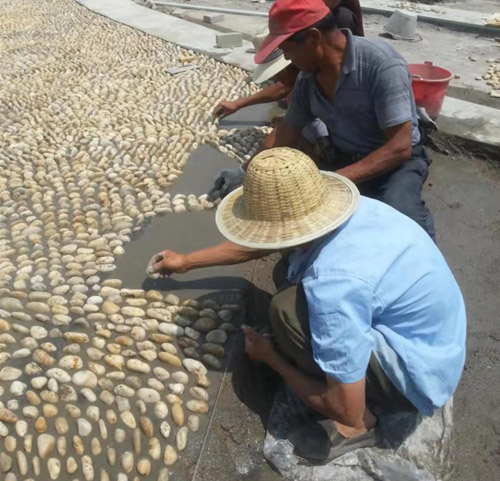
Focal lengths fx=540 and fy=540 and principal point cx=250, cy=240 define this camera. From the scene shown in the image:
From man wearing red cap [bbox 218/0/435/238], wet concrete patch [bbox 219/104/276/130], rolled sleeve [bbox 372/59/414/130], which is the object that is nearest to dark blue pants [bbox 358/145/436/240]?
man wearing red cap [bbox 218/0/435/238]

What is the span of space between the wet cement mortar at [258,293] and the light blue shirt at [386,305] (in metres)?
0.41

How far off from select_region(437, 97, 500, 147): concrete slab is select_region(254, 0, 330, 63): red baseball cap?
1.82 metres

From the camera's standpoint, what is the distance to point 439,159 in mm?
3463

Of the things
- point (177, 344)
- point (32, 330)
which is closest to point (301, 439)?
point (177, 344)

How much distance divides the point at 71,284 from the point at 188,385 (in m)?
0.75

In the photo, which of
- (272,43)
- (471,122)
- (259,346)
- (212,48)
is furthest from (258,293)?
(212,48)

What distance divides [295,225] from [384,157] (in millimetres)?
1058

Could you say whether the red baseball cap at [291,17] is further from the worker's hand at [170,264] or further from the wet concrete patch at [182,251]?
the wet concrete patch at [182,251]

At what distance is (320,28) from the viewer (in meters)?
2.06

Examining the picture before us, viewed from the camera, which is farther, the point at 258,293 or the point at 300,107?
the point at 300,107

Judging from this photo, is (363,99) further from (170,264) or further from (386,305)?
(386,305)

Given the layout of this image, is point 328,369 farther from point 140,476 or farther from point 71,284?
point 71,284

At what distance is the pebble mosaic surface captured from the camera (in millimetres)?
1752

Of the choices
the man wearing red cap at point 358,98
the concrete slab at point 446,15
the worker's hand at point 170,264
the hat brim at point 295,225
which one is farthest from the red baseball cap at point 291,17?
the concrete slab at point 446,15
